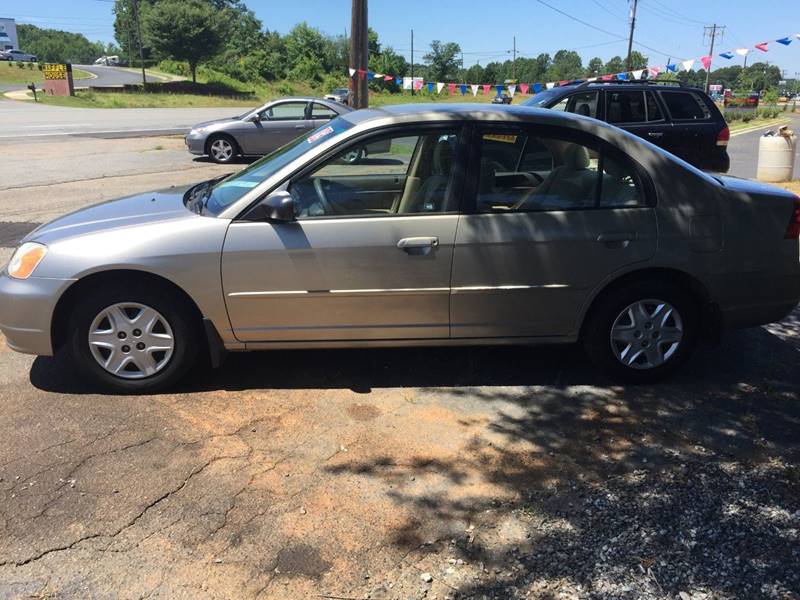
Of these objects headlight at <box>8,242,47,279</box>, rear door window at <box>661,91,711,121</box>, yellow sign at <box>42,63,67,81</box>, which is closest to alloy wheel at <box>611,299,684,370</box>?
headlight at <box>8,242,47,279</box>

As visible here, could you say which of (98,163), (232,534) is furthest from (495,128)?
(98,163)

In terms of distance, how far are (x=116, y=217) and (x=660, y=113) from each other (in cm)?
889

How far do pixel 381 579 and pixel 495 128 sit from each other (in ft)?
8.54

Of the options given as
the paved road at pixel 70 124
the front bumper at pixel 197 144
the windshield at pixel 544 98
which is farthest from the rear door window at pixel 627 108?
the paved road at pixel 70 124

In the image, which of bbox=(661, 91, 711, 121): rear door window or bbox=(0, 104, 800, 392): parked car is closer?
bbox=(0, 104, 800, 392): parked car

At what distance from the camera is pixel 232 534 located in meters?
2.78

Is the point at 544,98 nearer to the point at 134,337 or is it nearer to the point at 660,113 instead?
the point at 660,113

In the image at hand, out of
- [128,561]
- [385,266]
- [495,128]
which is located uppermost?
[495,128]

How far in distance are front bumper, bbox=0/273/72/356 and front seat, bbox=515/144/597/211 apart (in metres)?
2.73

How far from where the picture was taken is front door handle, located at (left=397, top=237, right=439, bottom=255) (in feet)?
12.4

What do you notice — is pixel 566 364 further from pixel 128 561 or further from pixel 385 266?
pixel 128 561

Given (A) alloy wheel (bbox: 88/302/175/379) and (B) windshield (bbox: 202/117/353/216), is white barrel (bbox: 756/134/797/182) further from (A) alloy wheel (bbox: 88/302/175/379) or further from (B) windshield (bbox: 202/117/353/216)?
(A) alloy wheel (bbox: 88/302/175/379)

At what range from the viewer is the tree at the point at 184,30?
59156mm

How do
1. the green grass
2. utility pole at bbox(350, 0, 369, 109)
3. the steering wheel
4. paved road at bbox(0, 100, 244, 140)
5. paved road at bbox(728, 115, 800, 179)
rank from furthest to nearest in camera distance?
1. the green grass
2. paved road at bbox(0, 100, 244, 140)
3. paved road at bbox(728, 115, 800, 179)
4. utility pole at bbox(350, 0, 369, 109)
5. the steering wheel
